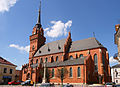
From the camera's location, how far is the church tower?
54728 mm

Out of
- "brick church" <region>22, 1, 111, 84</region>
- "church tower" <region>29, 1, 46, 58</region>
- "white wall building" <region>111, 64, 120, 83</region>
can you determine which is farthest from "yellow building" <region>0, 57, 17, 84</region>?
"white wall building" <region>111, 64, 120, 83</region>

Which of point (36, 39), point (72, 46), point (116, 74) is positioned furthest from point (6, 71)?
point (116, 74)

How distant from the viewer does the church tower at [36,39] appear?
180ft

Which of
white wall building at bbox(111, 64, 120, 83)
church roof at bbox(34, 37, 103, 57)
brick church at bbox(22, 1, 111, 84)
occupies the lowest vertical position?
white wall building at bbox(111, 64, 120, 83)

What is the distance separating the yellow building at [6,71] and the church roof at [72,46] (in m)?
13.3

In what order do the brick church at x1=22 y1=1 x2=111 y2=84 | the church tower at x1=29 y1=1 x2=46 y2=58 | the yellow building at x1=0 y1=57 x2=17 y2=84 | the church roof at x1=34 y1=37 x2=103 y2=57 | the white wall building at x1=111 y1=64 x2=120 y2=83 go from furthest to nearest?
the church tower at x1=29 y1=1 x2=46 y2=58 < the white wall building at x1=111 y1=64 x2=120 y2=83 < the church roof at x1=34 y1=37 x2=103 y2=57 < the yellow building at x1=0 y1=57 x2=17 y2=84 < the brick church at x1=22 y1=1 x2=111 y2=84

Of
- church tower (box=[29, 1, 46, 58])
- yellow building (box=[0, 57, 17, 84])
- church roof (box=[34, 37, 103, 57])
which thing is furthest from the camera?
church tower (box=[29, 1, 46, 58])

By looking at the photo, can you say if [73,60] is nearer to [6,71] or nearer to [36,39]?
[6,71]

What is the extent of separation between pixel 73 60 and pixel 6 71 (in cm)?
2157

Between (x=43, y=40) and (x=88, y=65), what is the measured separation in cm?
2876

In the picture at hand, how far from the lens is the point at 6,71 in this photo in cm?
3928

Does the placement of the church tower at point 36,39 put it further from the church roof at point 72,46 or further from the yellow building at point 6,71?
the yellow building at point 6,71

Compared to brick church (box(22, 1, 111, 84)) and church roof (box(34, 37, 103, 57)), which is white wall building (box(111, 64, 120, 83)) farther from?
church roof (box(34, 37, 103, 57))

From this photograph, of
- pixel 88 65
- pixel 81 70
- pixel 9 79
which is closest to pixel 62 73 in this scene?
pixel 81 70
